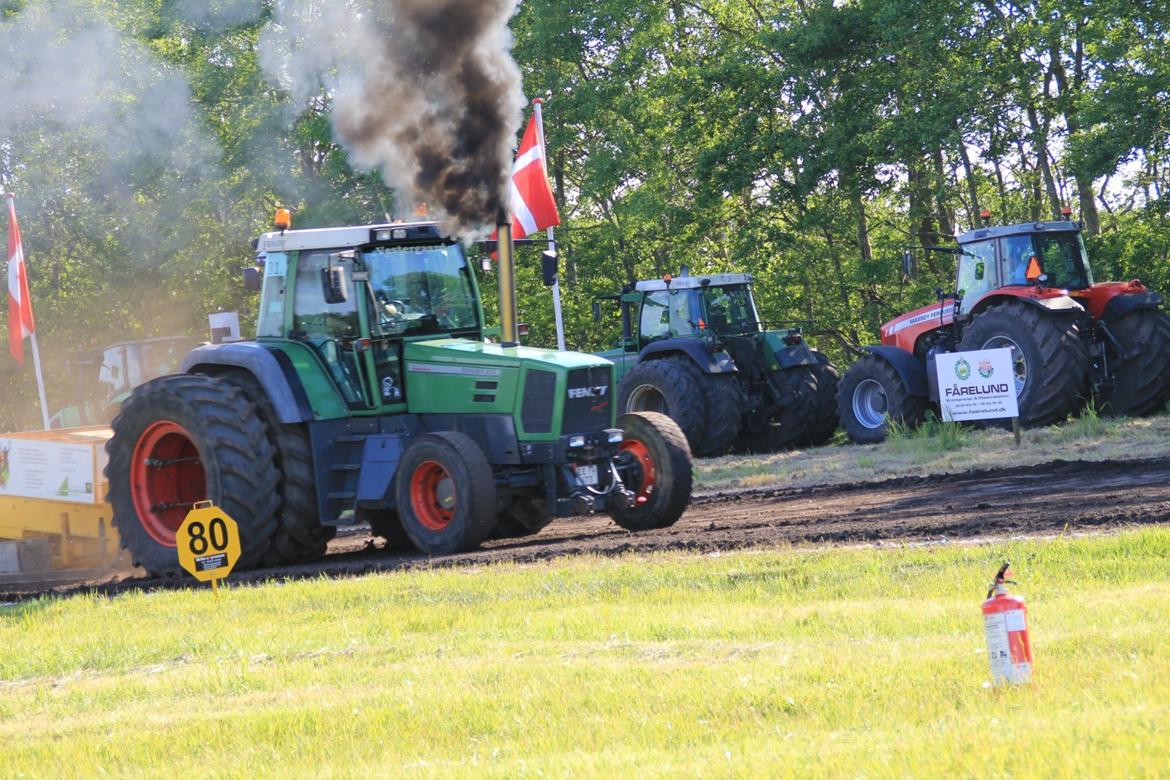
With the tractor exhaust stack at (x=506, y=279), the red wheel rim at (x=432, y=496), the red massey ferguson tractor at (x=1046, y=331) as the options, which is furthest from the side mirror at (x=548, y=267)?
the red massey ferguson tractor at (x=1046, y=331)

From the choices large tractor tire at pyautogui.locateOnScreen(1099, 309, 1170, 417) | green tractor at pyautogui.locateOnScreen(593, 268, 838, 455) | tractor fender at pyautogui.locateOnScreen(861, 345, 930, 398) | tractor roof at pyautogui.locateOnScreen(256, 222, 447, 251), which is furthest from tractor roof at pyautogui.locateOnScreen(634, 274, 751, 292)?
tractor roof at pyautogui.locateOnScreen(256, 222, 447, 251)

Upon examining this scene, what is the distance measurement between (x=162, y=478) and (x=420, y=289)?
279cm

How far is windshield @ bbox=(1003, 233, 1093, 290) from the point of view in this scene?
765 inches

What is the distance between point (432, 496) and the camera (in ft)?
41.0

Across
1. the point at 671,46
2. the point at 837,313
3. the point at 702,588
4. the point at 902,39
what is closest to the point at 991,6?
the point at 902,39

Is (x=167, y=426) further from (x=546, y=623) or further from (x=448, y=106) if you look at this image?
(x=546, y=623)

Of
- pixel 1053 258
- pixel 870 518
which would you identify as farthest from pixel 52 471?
pixel 1053 258

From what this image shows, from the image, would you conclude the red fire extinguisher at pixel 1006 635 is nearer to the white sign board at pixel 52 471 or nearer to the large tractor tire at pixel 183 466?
the large tractor tire at pixel 183 466

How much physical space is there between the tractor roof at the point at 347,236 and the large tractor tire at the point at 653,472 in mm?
2314

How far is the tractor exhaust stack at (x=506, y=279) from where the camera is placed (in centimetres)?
1336

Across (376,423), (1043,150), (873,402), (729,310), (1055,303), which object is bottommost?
(873,402)

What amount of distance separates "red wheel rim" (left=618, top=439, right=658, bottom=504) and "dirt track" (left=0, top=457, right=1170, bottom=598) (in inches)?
14.6

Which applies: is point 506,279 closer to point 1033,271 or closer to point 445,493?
point 445,493

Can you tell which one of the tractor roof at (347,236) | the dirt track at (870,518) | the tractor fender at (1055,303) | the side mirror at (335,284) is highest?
the tractor roof at (347,236)
